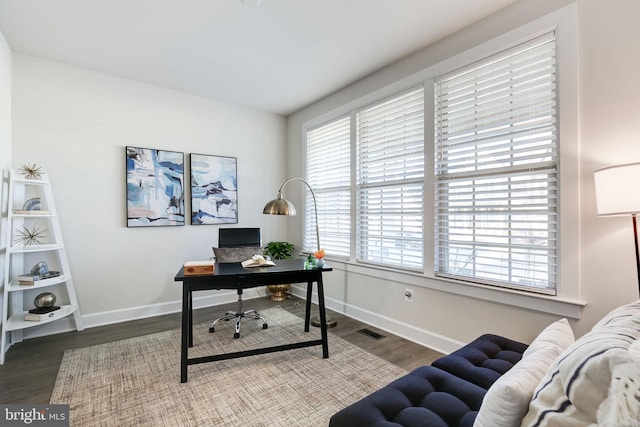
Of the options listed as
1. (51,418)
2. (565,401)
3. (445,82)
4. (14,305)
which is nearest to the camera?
(565,401)

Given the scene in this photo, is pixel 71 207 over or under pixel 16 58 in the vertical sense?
under

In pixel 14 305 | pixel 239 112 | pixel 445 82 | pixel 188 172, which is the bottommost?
pixel 14 305

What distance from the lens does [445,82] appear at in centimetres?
278

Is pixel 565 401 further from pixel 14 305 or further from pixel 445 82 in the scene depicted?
pixel 14 305

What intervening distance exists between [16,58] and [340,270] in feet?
13.4

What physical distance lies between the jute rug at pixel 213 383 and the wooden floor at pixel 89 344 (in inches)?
4.2

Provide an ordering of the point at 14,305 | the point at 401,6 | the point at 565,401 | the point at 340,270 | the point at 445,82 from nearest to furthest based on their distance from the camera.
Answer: the point at 565,401 < the point at 401,6 < the point at 445,82 < the point at 14,305 < the point at 340,270

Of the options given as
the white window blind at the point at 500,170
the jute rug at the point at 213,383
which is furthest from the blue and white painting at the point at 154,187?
the white window blind at the point at 500,170

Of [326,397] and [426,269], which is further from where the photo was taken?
[426,269]

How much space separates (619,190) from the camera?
1579 millimetres

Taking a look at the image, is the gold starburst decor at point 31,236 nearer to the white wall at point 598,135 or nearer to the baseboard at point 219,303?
the baseboard at point 219,303

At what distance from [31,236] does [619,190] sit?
467 cm

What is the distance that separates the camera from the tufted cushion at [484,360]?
150 centimetres

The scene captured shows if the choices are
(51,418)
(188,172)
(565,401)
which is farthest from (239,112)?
(565,401)
